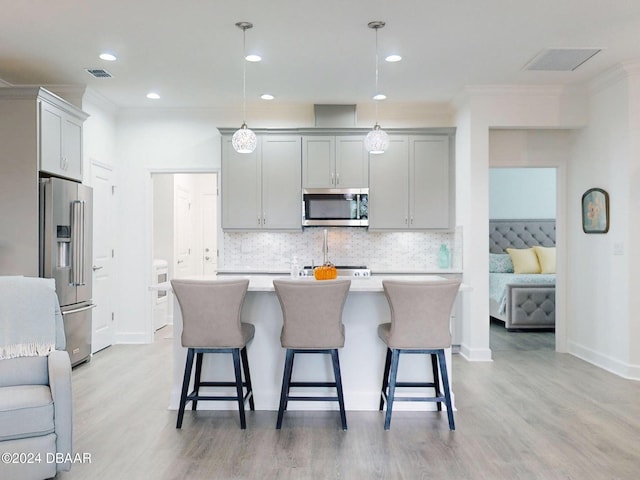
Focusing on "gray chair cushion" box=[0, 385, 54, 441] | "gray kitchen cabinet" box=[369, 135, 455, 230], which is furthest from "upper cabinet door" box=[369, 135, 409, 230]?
"gray chair cushion" box=[0, 385, 54, 441]

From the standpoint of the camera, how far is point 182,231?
7543 mm

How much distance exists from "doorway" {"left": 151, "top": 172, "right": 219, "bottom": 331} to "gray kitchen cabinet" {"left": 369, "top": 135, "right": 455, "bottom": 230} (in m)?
2.08

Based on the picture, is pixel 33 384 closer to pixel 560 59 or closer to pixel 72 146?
pixel 72 146

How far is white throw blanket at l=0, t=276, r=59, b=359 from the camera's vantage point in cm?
267

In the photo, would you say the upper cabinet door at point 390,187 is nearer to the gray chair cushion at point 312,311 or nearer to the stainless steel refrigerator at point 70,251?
the gray chair cushion at point 312,311

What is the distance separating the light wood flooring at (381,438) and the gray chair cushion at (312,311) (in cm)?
58

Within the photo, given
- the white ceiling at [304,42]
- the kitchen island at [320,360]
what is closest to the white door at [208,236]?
the white ceiling at [304,42]

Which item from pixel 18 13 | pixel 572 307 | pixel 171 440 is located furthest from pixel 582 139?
pixel 18 13

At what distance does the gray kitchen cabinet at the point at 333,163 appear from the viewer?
5.90m

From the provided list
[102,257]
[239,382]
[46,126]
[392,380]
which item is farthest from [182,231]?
[392,380]

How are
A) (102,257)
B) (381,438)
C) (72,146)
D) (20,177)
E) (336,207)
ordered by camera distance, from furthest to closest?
(336,207)
(102,257)
(72,146)
(20,177)
(381,438)

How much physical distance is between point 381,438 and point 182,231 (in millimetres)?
5254

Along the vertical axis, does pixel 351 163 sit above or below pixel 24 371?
above

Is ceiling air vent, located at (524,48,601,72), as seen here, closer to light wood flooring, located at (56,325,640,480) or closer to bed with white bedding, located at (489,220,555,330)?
light wood flooring, located at (56,325,640,480)
